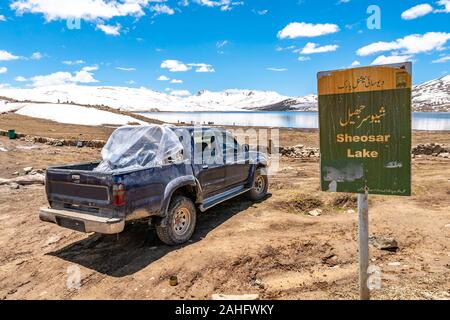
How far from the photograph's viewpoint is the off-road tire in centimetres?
849

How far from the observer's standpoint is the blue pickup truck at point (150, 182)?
496 centimetres

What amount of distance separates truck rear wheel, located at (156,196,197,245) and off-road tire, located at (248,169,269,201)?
2659mm

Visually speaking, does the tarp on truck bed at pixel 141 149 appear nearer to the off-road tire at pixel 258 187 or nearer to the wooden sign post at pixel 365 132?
the off-road tire at pixel 258 187

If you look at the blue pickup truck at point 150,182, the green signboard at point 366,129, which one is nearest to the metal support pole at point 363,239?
the green signboard at point 366,129

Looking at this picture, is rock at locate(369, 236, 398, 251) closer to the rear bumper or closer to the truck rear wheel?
the truck rear wheel

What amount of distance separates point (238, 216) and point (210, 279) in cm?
283

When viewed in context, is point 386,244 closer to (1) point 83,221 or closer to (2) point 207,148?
(2) point 207,148

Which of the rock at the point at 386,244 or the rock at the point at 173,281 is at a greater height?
the rock at the point at 386,244

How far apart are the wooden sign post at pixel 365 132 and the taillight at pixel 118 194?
280cm

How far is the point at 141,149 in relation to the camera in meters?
6.31

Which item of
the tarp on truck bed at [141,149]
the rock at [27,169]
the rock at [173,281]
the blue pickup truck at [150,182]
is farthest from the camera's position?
the rock at [27,169]

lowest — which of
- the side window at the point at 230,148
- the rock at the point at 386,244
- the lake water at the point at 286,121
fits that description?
the rock at the point at 386,244

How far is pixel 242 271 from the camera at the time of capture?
16.0ft
